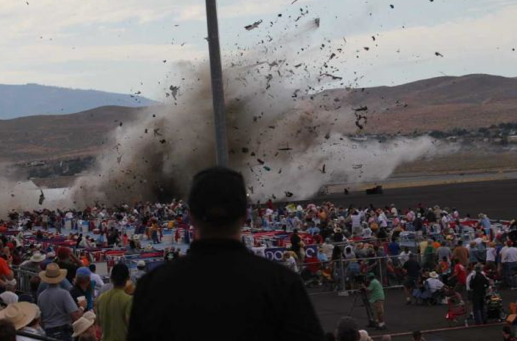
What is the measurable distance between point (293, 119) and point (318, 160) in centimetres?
576

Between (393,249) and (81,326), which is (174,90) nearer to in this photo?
(393,249)

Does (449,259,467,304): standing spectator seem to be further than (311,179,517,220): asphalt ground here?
No

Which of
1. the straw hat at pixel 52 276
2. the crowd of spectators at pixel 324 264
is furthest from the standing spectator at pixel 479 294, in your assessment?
the straw hat at pixel 52 276

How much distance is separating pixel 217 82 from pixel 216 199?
767 cm

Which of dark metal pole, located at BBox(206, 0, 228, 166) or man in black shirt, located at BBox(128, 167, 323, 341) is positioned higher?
dark metal pole, located at BBox(206, 0, 228, 166)

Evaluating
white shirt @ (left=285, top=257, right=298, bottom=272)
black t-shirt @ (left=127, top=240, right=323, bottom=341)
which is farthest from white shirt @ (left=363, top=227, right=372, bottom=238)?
black t-shirt @ (left=127, top=240, right=323, bottom=341)

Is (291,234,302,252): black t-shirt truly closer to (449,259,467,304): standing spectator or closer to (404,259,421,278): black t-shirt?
(404,259,421,278): black t-shirt

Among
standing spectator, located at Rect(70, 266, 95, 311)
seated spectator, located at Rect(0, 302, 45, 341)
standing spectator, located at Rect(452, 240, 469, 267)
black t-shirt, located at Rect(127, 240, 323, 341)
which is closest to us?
black t-shirt, located at Rect(127, 240, 323, 341)

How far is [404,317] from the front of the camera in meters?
19.7

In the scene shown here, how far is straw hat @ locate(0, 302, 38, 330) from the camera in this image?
7.73m

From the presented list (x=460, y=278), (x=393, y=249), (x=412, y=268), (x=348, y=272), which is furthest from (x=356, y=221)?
(x=460, y=278)

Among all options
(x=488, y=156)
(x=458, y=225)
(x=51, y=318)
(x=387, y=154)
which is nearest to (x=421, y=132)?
(x=488, y=156)

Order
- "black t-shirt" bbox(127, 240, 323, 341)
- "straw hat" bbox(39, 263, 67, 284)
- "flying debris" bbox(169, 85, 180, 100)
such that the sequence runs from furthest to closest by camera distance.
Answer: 1. "flying debris" bbox(169, 85, 180, 100)
2. "straw hat" bbox(39, 263, 67, 284)
3. "black t-shirt" bbox(127, 240, 323, 341)

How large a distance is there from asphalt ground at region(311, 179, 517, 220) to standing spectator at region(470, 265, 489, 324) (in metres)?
22.1
